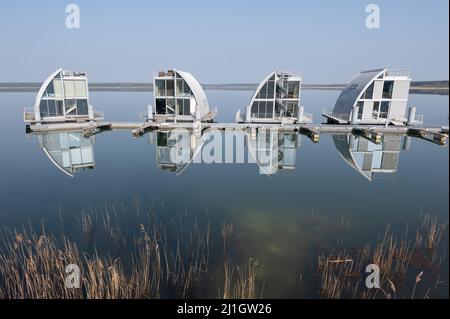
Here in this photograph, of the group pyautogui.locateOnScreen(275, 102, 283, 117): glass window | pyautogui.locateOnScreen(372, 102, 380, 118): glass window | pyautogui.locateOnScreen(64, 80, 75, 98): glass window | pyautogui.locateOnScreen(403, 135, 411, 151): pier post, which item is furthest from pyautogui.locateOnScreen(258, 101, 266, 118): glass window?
pyautogui.locateOnScreen(64, 80, 75, 98): glass window

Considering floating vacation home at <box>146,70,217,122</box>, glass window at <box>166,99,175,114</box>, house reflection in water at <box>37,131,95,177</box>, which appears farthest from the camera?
glass window at <box>166,99,175,114</box>

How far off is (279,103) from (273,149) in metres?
8.87

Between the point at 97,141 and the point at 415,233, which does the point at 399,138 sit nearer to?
the point at 415,233

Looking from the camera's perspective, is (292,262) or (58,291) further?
(292,262)

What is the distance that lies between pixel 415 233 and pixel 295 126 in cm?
2127

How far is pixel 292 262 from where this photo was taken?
32.7ft

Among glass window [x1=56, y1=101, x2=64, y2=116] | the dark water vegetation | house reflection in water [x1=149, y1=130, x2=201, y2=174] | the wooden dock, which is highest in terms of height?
glass window [x1=56, y1=101, x2=64, y2=116]

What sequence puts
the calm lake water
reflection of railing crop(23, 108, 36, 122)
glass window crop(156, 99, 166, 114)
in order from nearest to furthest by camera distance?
the calm lake water → reflection of railing crop(23, 108, 36, 122) → glass window crop(156, 99, 166, 114)

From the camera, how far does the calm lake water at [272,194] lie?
11195 mm

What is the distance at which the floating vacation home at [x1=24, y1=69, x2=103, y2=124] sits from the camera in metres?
30.5

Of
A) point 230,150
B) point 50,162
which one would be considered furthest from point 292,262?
point 50,162

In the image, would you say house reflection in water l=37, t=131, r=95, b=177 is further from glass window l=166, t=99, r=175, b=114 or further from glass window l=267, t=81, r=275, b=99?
glass window l=267, t=81, r=275, b=99

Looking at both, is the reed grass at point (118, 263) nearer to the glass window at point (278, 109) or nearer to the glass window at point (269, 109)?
the glass window at point (269, 109)

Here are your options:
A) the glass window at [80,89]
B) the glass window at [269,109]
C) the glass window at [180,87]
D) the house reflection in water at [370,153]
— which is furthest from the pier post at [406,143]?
the glass window at [80,89]
